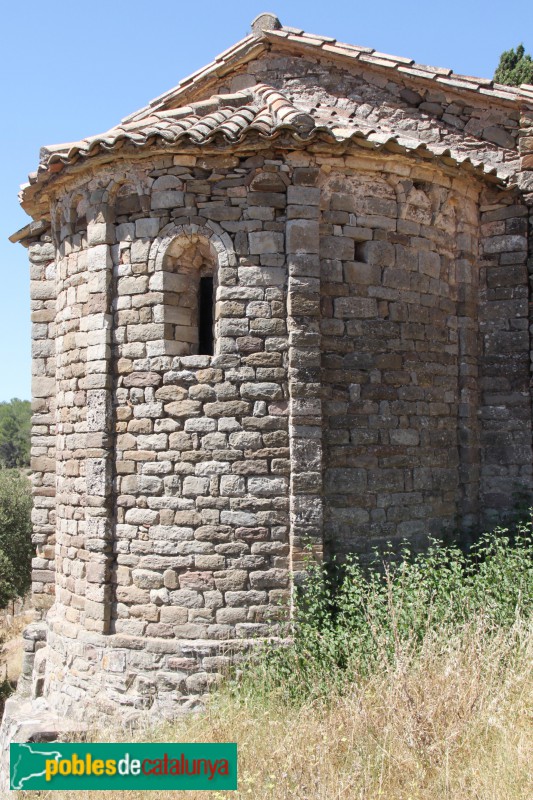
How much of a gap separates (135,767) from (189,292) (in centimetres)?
371

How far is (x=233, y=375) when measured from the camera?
20.4 feet

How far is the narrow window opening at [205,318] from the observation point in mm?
6633

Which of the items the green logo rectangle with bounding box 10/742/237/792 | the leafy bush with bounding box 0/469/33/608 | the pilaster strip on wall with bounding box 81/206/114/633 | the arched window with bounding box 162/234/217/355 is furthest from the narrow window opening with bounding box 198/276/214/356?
the leafy bush with bounding box 0/469/33/608

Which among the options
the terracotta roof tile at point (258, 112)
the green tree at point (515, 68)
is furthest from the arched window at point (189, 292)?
the green tree at point (515, 68)

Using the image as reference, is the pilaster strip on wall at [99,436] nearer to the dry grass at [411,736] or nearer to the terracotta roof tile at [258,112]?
the terracotta roof tile at [258,112]

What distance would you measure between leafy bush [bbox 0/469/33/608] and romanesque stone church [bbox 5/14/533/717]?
8997 millimetres

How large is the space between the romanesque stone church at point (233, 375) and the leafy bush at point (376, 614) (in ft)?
0.95

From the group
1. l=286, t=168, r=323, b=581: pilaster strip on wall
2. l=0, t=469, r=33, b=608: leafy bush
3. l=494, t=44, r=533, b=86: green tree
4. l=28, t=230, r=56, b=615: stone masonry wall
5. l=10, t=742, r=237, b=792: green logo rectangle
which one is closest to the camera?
l=10, t=742, r=237, b=792: green logo rectangle

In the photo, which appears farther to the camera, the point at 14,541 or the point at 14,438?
the point at 14,438

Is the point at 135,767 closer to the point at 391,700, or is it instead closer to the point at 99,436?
the point at 391,700

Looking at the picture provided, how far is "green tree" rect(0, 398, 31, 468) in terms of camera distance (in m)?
40.2

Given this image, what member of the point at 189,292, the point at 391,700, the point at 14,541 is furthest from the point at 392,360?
the point at 14,541

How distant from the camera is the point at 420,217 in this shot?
22.7 ft

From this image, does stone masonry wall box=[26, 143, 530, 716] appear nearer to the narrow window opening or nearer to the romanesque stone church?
the romanesque stone church
